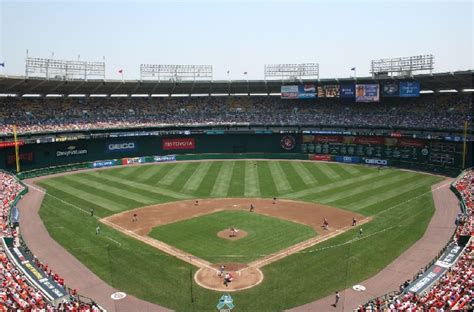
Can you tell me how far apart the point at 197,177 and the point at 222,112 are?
23.1 m

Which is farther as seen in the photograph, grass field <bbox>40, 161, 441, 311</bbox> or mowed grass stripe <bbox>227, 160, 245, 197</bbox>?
mowed grass stripe <bbox>227, 160, 245, 197</bbox>

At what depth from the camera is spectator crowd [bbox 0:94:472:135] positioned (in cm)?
6350

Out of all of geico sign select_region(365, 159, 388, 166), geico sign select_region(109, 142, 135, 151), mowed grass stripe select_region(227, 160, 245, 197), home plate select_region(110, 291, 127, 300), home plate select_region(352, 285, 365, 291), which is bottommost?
home plate select_region(110, 291, 127, 300)

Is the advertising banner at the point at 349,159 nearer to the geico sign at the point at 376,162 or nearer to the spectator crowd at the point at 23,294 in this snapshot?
the geico sign at the point at 376,162

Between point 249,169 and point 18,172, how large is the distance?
32.3 m

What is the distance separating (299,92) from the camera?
73125 mm

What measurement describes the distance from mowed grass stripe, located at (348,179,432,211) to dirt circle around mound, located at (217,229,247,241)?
13.3 meters

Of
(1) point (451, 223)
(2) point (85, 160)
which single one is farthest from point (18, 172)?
(1) point (451, 223)

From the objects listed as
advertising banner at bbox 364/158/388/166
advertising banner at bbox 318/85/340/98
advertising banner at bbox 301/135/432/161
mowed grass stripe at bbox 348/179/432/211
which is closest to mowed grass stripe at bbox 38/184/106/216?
mowed grass stripe at bbox 348/179/432/211

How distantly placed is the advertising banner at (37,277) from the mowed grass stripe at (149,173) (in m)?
28.3

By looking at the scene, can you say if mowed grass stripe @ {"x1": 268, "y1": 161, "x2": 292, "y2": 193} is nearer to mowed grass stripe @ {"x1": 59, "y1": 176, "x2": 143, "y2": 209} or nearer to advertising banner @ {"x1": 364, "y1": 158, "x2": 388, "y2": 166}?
advertising banner @ {"x1": 364, "y1": 158, "x2": 388, "y2": 166}

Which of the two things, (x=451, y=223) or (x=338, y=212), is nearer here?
(x=451, y=223)

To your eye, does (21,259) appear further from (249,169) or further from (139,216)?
(249,169)

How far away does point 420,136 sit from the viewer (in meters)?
61.1
